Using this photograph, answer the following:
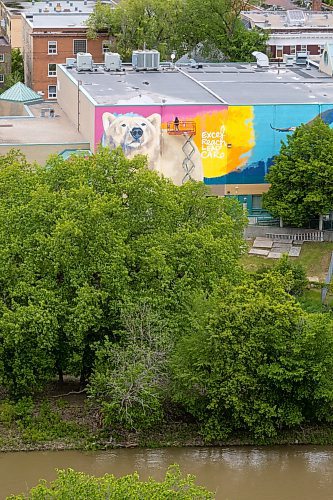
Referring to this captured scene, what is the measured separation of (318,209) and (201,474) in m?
23.7

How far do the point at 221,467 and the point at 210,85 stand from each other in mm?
33166

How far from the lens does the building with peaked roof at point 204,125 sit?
62.0m

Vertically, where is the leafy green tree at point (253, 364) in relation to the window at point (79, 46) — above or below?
below

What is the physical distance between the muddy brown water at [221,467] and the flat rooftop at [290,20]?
5437cm

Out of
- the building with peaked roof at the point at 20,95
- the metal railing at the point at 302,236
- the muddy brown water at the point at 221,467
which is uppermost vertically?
the building with peaked roof at the point at 20,95

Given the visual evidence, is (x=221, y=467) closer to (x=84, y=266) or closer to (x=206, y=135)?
(x=84, y=266)

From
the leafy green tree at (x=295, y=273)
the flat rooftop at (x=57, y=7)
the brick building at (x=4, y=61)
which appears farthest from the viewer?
the flat rooftop at (x=57, y=7)

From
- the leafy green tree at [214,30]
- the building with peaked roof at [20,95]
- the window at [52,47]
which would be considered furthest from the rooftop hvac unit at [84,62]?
the leafy green tree at [214,30]

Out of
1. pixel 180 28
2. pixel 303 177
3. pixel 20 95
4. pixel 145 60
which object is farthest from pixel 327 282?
pixel 180 28

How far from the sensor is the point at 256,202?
64.4 m

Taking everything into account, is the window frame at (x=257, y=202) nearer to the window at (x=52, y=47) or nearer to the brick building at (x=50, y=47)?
the brick building at (x=50, y=47)

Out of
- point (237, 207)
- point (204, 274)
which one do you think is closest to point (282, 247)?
point (237, 207)

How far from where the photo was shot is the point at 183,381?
41219 millimetres

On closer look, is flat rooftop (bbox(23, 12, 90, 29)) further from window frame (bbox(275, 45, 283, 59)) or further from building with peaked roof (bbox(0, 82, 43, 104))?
window frame (bbox(275, 45, 283, 59))
